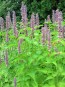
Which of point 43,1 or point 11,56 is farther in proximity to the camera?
point 43,1

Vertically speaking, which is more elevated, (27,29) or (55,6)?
(55,6)

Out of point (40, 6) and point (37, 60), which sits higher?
point (40, 6)

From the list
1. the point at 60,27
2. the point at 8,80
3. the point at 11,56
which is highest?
the point at 60,27

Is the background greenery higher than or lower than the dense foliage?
higher

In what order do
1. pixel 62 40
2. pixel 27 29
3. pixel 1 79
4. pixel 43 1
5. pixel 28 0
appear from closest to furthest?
pixel 62 40 < pixel 27 29 < pixel 1 79 < pixel 43 1 < pixel 28 0

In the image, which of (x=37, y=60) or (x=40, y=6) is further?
(x=40, y=6)

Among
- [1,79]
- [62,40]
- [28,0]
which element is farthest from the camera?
[28,0]

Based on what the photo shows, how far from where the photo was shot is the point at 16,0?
46.2 feet

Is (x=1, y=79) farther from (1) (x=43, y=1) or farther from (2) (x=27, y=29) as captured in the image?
(1) (x=43, y=1)

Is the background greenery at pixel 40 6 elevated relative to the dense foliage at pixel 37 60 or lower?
elevated

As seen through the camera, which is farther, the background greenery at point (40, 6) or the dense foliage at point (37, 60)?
the background greenery at point (40, 6)

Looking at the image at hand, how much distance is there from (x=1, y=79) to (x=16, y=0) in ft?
30.5

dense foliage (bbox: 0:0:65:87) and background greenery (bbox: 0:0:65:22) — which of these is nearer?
dense foliage (bbox: 0:0:65:87)


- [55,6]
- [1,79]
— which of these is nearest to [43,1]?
[55,6]
